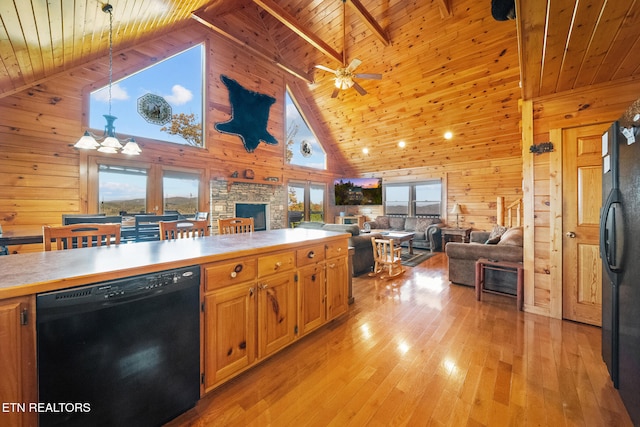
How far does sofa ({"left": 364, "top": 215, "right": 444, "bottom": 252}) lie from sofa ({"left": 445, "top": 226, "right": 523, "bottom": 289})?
2.93 m

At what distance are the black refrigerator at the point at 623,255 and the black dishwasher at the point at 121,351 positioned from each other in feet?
7.78

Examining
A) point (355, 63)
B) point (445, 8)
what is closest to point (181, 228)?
point (355, 63)

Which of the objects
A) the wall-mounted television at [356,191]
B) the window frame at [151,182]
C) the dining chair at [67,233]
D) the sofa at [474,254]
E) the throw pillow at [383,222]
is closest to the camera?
the dining chair at [67,233]

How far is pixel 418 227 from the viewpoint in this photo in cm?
743

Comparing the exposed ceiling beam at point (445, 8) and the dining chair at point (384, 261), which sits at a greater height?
the exposed ceiling beam at point (445, 8)

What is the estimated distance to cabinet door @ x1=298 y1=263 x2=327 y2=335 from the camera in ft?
7.00

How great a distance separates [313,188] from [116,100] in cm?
550

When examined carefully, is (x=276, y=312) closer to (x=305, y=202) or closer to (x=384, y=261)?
(x=384, y=261)

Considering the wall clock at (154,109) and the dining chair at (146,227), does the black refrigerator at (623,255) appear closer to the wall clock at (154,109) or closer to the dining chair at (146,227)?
the dining chair at (146,227)

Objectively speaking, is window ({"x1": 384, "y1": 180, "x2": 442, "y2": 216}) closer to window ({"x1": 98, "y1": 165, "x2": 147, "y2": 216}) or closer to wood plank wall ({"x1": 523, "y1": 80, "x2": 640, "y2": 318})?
wood plank wall ({"x1": 523, "y1": 80, "x2": 640, "y2": 318})

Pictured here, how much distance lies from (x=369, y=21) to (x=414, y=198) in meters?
5.24

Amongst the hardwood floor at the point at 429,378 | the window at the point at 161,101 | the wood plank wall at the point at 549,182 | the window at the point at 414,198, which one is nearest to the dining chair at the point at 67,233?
the hardwood floor at the point at 429,378

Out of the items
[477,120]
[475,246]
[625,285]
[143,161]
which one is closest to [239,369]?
[625,285]

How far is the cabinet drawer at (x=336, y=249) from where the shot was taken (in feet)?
7.89
